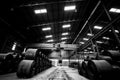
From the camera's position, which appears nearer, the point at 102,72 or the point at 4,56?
the point at 102,72

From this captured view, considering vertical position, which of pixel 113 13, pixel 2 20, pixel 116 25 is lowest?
pixel 116 25

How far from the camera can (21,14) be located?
720 centimetres

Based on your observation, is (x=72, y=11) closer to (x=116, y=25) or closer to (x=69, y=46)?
(x=69, y=46)

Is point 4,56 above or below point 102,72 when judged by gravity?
above

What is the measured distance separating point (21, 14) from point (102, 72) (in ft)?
25.8

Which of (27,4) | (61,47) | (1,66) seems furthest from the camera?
(61,47)

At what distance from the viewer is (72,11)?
8211 mm

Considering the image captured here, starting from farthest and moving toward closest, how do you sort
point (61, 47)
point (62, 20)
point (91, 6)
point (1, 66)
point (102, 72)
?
point (62, 20) → point (61, 47) → point (91, 6) → point (1, 66) → point (102, 72)

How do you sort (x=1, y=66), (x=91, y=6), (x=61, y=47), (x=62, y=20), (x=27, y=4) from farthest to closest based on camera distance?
(x=62, y=20)
(x=61, y=47)
(x=91, y=6)
(x=27, y=4)
(x=1, y=66)

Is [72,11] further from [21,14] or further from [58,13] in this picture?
[21,14]

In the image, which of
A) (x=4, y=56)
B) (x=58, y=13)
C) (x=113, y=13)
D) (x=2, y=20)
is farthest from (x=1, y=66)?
(x=113, y=13)

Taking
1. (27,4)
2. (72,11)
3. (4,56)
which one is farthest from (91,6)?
(4,56)

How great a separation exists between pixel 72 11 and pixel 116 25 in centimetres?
551

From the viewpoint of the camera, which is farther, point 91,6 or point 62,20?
point 62,20
